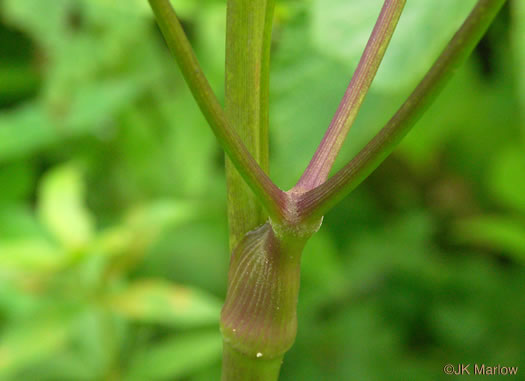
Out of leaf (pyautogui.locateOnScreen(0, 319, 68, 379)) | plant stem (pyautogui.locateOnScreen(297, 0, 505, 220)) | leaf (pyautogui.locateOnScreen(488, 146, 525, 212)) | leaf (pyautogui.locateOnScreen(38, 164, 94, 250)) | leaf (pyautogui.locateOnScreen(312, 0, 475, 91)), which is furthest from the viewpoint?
leaf (pyautogui.locateOnScreen(488, 146, 525, 212))

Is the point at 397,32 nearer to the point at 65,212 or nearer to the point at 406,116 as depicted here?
the point at 406,116

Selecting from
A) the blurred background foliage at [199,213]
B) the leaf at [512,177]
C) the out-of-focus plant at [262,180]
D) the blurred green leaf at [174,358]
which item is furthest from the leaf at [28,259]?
the leaf at [512,177]

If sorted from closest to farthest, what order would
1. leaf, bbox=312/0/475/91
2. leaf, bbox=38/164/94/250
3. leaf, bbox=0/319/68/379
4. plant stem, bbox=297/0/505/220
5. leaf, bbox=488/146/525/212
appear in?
plant stem, bbox=297/0/505/220 < leaf, bbox=312/0/475/91 < leaf, bbox=0/319/68/379 < leaf, bbox=38/164/94/250 < leaf, bbox=488/146/525/212

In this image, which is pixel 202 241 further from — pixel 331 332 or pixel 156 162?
pixel 331 332

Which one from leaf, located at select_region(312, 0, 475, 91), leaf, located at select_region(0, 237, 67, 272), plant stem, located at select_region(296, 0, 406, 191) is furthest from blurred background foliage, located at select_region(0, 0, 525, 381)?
plant stem, located at select_region(296, 0, 406, 191)

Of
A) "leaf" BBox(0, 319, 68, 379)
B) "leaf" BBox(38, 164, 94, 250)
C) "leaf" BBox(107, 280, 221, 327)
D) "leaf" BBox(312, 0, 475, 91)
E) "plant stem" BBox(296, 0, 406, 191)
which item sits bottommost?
"plant stem" BBox(296, 0, 406, 191)

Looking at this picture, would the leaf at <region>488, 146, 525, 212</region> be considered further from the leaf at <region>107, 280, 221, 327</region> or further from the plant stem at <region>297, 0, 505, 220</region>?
the plant stem at <region>297, 0, 505, 220</region>

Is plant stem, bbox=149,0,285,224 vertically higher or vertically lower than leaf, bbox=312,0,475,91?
lower

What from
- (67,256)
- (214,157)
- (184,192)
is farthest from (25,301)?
(214,157)
